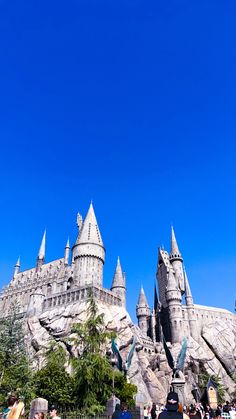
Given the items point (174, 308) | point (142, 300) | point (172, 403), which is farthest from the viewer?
point (142, 300)

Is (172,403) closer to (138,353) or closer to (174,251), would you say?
(138,353)

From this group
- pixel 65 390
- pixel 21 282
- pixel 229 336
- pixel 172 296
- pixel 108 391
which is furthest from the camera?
pixel 21 282

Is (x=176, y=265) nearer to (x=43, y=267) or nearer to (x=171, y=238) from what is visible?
(x=171, y=238)

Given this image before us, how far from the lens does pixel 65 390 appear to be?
30562mm

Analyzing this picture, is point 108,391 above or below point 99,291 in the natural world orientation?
below

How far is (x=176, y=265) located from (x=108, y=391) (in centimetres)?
6065

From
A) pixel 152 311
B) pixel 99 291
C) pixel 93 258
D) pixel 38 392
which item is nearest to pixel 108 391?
pixel 38 392

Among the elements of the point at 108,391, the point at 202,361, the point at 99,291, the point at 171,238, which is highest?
the point at 171,238

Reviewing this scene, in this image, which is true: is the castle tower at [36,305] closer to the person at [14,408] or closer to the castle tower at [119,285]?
the castle tower at [119,285]

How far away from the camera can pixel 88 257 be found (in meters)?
62.1

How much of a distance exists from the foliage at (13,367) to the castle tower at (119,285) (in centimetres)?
2850

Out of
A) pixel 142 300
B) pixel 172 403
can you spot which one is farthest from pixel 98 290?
pixel 172 403

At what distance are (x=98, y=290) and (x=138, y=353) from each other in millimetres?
12441

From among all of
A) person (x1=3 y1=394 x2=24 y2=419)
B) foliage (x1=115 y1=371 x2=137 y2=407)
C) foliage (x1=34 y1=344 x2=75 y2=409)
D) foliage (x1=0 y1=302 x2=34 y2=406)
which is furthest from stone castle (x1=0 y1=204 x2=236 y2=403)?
person (x1=3 y1=394 x2=24 y2=419)
